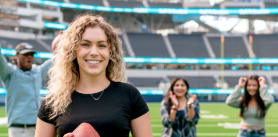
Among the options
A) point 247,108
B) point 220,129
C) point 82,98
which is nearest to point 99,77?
point 82,98

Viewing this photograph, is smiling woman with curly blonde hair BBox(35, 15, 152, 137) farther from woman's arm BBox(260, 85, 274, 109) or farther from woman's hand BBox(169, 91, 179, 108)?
woman's arm BBox(260, 85, 274, 109)

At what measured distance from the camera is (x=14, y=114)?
15.7ft

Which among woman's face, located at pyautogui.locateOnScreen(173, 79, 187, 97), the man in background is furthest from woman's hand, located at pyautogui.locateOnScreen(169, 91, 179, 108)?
the man in background

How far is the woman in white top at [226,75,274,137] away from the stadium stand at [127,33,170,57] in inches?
1580

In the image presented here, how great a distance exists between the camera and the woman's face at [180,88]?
535 centimetres

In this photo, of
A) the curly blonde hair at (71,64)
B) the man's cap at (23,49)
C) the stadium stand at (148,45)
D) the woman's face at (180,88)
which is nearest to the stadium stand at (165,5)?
the stadium stand at (148,45)

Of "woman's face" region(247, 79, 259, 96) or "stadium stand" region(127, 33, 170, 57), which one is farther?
"stadium stand" region(127, 33, 170, 57)

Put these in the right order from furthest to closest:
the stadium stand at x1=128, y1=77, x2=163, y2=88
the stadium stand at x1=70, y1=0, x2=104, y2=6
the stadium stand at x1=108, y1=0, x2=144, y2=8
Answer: the stadium stand at x1=108, y1=0, x2=144, y2=8 < the stadium stand at x1=70, y1=0, x2=104, y2=6 < the stadium stand at x1=128, y1=77, x2=163, y2=88

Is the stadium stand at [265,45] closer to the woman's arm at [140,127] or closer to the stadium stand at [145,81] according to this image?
the stadium stand at [145,81]

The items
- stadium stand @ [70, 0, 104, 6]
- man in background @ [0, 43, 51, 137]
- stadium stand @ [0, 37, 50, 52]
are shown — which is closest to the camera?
man in background @ [0, 43, 51, 137]

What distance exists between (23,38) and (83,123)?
143ft

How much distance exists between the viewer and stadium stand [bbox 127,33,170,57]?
152ft

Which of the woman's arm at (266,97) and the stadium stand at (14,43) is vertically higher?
the stadium stand at (14,43)

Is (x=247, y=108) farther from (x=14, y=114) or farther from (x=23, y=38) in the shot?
(x=23, y=38)
